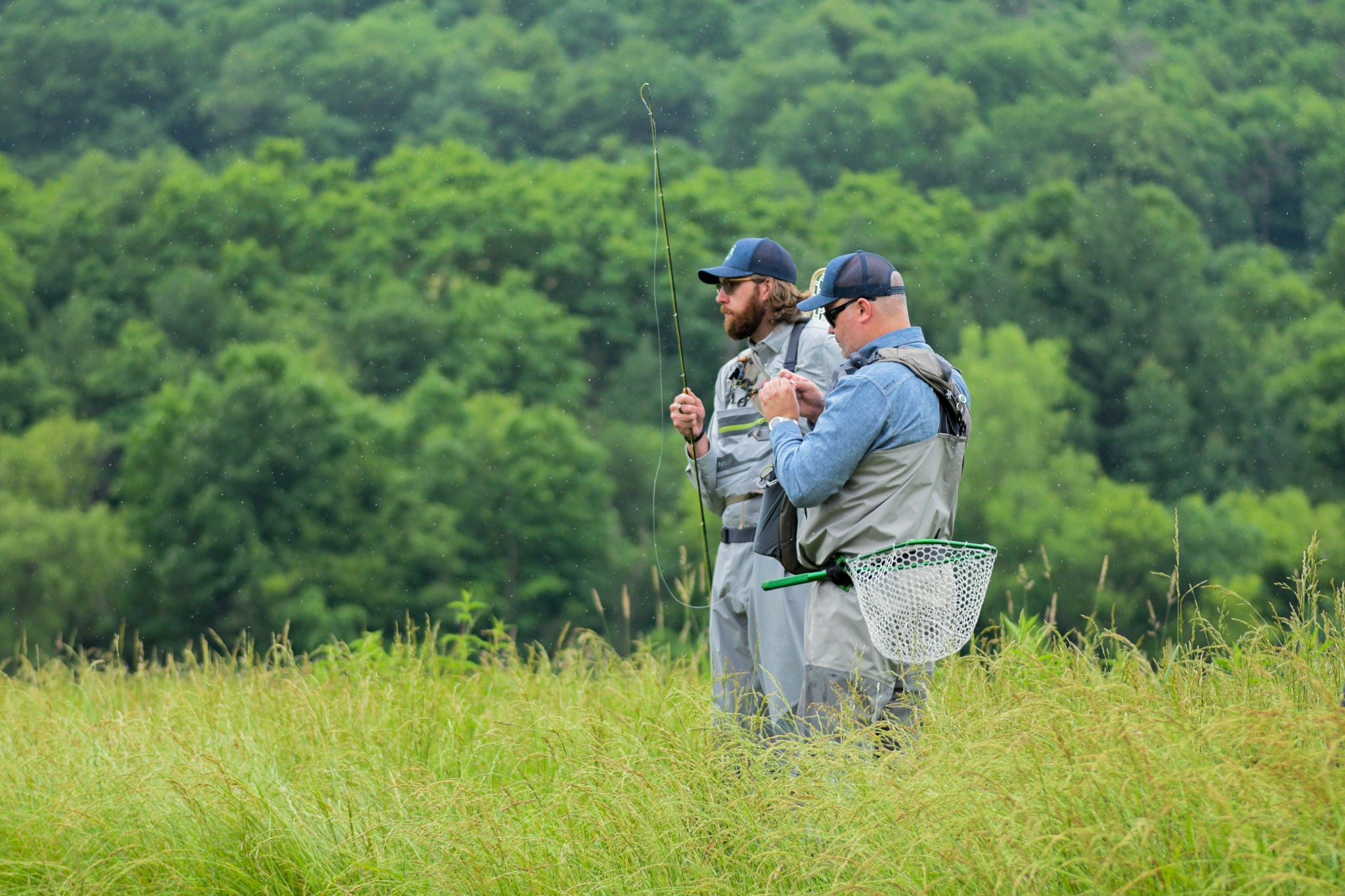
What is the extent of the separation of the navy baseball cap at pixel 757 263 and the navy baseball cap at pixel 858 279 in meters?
0.81

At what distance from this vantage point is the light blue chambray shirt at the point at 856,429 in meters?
3.16

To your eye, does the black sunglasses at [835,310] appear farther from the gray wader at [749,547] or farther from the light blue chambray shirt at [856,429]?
the gray wader at [749,547]

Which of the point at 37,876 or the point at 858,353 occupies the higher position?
the point at 858,353

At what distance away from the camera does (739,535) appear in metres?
4.08

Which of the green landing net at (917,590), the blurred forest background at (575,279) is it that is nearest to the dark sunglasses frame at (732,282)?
the green landing net at (917,590)

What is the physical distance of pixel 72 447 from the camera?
3719 cm

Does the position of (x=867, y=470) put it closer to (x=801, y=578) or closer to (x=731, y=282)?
(x=801, y=578)

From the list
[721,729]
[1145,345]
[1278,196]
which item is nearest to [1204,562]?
[1145,345]

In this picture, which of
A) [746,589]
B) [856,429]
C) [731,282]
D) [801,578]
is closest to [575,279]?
[731,282]

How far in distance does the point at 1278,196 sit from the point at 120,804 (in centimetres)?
5154

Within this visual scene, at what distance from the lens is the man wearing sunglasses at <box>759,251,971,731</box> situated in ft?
10.4

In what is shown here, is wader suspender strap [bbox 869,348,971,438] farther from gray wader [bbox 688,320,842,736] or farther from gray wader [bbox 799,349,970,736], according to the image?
gray wader [bbox 688,320,842,736]

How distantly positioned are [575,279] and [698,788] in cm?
4173

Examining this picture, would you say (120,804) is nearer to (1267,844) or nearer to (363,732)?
(363,732)
